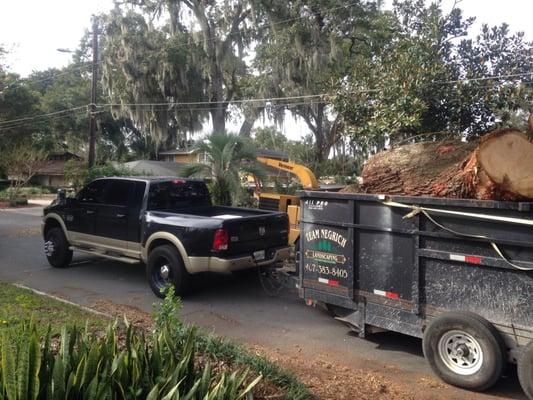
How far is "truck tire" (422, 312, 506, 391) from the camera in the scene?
14.9 ft

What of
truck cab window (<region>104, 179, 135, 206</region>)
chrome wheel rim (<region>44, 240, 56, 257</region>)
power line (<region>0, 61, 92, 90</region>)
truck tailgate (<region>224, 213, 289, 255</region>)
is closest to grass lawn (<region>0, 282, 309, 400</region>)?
truck tailgate (<region>224, 213, 289, 255</region>)

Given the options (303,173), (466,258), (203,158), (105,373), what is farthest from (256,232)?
(203,158)

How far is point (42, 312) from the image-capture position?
6352 mm

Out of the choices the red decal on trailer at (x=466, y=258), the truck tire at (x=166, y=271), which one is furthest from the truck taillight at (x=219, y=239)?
the red decal on trailer at (x=466, y=258)

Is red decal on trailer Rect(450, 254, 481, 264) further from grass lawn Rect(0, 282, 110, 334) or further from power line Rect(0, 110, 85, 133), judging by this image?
power line Rect(0, 110, 85, 133)

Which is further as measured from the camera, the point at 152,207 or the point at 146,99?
the point at 146,99

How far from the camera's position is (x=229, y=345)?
4828 millimetres

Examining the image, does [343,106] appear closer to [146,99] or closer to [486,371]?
[486,371]

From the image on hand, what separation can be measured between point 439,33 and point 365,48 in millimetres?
16338

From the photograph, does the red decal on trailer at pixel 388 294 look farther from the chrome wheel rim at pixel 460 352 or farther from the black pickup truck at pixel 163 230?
the black pickup truck at pixel 163 230

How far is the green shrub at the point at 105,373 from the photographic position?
2.82 meters

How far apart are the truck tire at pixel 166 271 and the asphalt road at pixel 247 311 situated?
0.71 ft

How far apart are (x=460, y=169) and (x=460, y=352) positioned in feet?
5.76

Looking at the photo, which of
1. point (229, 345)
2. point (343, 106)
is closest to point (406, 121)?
point (343, 106)
